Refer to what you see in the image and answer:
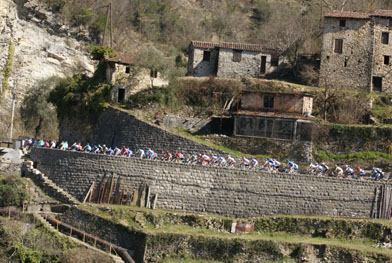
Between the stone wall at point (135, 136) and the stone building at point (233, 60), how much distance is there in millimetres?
10093

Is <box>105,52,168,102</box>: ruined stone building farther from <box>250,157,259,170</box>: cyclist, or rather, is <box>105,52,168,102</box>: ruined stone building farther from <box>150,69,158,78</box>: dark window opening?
<box>250,157,259,170</box>: cyclist

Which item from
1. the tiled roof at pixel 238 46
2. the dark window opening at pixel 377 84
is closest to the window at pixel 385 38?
the dark window opening at pixel 377 84

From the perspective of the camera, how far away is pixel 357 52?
200ft

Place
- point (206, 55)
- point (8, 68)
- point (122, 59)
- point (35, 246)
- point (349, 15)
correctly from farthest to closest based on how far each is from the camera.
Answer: point (8, 68)
point (206, 55)
point (349, 15)
point (122, 59)
point (35, 246)

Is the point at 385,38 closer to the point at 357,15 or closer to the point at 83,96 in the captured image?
the point at 357,15

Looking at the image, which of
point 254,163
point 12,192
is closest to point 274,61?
point 254,163

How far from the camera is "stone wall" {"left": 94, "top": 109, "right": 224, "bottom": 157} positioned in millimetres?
52281

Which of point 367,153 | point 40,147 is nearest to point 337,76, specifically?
point 367,153

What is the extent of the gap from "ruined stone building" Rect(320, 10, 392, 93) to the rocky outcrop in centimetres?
2868

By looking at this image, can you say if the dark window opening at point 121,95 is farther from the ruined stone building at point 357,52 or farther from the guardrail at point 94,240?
the ruined stone building at point 357,52

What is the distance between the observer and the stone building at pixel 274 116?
177ft

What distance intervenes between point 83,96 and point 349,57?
2013cm

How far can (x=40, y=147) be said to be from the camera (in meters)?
49.6

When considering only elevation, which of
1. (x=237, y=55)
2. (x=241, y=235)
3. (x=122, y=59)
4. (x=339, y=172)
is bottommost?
(x=241, y=235)
